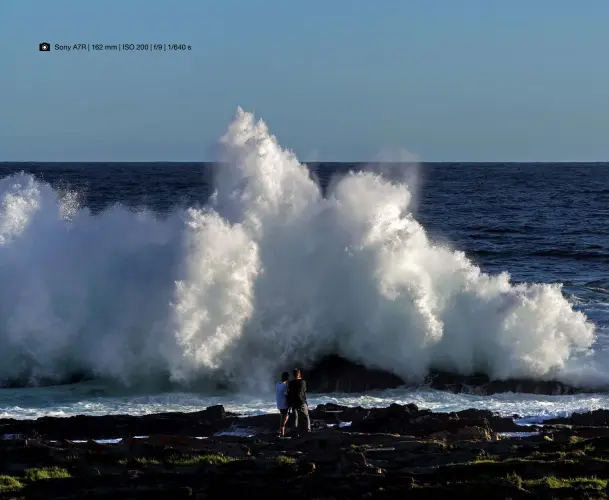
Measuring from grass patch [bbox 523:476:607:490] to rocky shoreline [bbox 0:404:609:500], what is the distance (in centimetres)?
1

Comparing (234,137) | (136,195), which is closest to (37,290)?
(234,137)

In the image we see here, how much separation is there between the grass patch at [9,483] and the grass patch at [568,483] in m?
6.59

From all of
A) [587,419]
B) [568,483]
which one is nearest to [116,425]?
[568,483]

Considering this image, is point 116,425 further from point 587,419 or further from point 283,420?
point 587,419

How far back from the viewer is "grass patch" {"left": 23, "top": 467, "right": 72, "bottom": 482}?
13883mm

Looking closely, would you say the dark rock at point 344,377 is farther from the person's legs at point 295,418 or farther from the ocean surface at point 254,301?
the person's legs at point 295,418

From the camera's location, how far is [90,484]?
13320 millimetres

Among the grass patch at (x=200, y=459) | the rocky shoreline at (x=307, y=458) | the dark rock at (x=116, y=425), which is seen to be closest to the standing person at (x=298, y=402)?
the rocky shoreline at (x=307, y=458)

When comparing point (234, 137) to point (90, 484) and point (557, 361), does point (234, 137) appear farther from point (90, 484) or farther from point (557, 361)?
point (90, 484)

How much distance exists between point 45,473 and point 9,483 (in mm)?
582

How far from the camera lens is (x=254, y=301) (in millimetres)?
25547

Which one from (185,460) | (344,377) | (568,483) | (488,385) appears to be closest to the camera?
(568,483)

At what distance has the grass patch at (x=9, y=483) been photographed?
13383mm

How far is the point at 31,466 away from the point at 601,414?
409 inches
